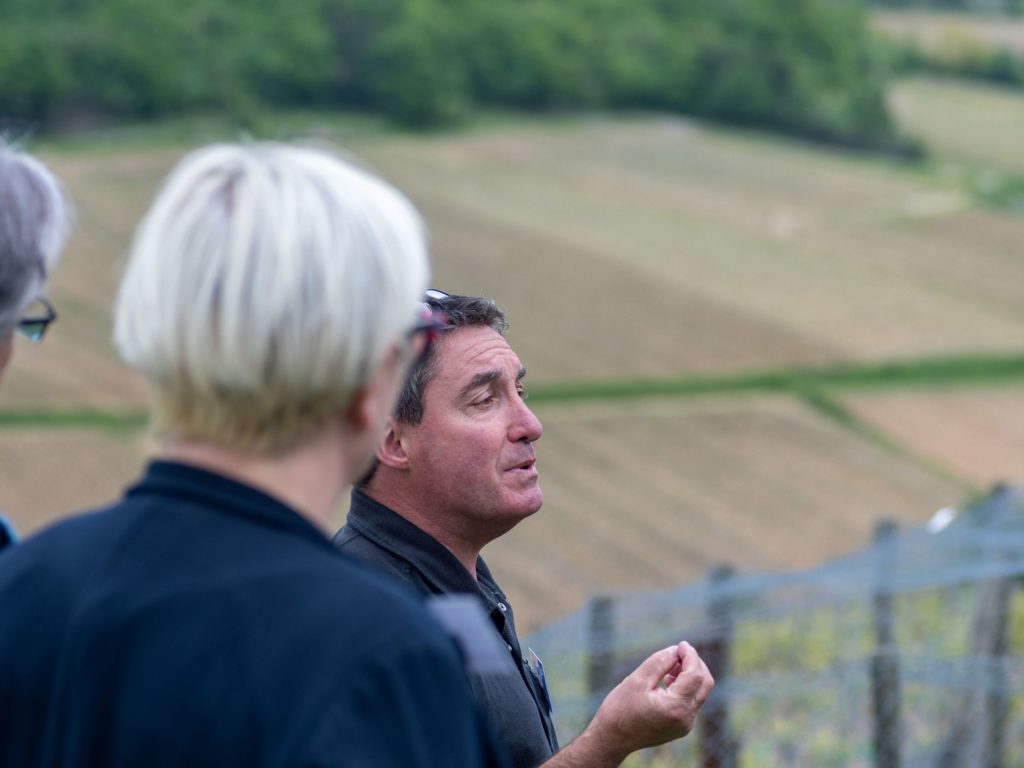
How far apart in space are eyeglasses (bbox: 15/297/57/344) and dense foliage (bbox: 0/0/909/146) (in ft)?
143

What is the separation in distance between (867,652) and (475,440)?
3.33 metres

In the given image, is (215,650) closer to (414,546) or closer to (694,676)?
(694,676)

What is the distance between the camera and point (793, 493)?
2209cm

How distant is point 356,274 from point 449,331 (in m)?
1.40

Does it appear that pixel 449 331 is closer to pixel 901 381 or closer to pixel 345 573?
pixel 345 573

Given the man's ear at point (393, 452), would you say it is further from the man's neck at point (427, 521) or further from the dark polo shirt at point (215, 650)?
the dark polo shirt at point (215, 650)

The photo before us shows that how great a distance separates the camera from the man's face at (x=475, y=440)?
2.60m

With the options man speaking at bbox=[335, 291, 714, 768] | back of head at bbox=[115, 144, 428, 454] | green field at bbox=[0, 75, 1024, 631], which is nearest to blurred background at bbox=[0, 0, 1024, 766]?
green field at bbox=[0, 75, 1024, 631]

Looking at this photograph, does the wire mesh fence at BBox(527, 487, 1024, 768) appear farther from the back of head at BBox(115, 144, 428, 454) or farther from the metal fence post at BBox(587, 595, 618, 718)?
the back of head at BBox(115, 144, 428, 454)

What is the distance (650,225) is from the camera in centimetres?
3928

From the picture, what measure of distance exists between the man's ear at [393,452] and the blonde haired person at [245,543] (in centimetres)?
120

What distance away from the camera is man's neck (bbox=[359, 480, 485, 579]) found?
258 cm

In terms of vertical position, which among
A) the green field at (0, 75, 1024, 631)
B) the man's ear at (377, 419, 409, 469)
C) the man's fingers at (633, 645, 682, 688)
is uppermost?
the man's ear at (377, 419, 409, 469)

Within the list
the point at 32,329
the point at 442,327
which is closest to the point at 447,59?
the point at 442,327
